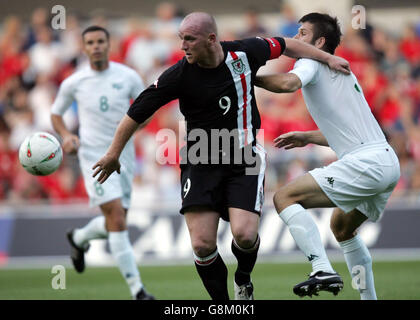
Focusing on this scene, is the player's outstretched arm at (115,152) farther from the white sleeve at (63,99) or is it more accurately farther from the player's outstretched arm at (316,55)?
the white sleeve at (63,99)

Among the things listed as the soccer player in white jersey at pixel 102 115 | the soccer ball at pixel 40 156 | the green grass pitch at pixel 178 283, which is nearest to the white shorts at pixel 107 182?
A: the soccer player in white jersey at pixel 102 115

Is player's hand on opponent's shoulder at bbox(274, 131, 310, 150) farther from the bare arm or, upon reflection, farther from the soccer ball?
the bare arm

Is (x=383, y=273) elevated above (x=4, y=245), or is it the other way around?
(x=4, y=245)

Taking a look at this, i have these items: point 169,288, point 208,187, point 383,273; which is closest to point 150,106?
point 208,187

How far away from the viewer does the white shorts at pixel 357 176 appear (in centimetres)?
632

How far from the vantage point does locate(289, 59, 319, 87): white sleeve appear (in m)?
6.29

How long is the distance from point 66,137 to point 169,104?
702 centimetres

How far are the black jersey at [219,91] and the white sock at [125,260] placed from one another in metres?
2.55

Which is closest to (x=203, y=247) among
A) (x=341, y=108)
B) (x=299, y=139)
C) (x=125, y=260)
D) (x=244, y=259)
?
(x=244, y=259)

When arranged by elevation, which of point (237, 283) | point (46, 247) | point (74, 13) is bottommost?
point (237, 283)

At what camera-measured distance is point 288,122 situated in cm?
1422
